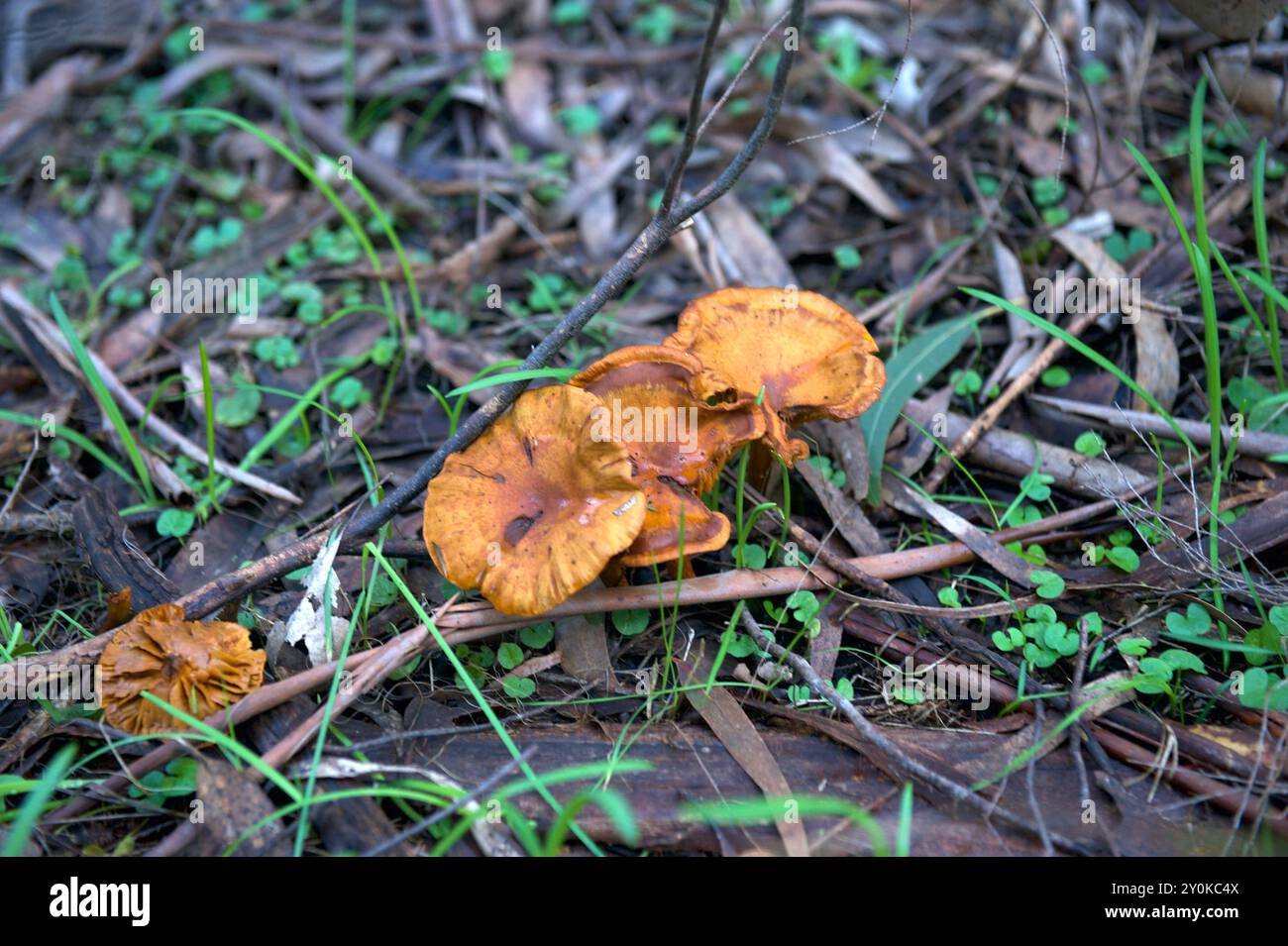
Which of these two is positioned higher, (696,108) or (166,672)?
(696,108)

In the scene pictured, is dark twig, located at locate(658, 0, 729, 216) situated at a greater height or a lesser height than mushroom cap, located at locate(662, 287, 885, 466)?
greater

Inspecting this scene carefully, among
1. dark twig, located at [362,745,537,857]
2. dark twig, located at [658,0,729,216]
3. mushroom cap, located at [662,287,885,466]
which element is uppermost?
dark twig, located at [658,0,729,216]

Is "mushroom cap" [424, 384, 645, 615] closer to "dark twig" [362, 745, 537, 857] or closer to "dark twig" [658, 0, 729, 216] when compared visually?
"dark twig" [362, 745, 537, 857]

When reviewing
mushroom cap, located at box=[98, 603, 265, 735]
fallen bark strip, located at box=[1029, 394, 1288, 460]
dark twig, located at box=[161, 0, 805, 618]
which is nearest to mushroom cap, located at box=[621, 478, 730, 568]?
dark twig, located at box=[161, 0, 805, 618]

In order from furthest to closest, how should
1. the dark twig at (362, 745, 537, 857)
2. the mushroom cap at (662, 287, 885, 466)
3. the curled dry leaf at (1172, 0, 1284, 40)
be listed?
1. the curled dry leaf at (1172, 0, 1284, 40)
2. the mushroom cap at (662, 287, 885, 466)
3. the dark twig at (362, 745, 537, 857)

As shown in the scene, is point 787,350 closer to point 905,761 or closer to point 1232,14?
point 905,761

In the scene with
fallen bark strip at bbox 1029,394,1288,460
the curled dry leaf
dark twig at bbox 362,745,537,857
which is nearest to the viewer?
dark twig at bbox 362,745,537,857

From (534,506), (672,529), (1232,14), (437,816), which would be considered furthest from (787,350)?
(1232,14)

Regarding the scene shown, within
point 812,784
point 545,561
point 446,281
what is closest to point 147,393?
point 446,281
